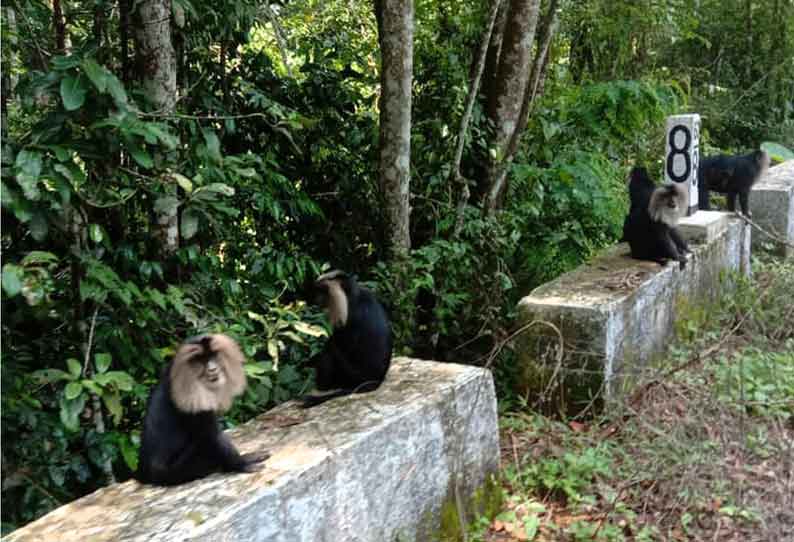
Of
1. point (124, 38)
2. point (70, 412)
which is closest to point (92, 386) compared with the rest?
point (70, 412)

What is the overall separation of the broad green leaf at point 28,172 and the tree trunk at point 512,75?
4.56m

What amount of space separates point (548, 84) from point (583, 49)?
1.71 m

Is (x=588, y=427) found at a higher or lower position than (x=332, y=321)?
lower

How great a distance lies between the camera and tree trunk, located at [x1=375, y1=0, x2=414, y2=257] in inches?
234

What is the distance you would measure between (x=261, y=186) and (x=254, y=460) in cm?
282

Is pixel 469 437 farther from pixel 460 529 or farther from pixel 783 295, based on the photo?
pixel 783 295

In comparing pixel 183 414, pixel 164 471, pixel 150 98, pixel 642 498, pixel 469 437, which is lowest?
pixel 642 498

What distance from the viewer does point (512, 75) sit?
291 inches

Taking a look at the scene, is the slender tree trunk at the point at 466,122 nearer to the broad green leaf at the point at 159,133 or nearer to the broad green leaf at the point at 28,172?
the broad green leaf at the point at 159,133

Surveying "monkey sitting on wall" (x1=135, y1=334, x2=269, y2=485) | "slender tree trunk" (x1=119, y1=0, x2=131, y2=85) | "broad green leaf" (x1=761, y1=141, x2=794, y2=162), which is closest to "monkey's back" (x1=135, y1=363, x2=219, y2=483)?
"monkey sitting on wall" (x1=135, y1=334, x2=269, y2=485)

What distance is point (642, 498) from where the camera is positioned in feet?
14.3

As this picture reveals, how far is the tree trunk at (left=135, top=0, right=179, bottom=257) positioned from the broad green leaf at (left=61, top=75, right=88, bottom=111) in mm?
852

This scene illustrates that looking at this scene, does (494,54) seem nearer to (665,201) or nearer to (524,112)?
(524,112)

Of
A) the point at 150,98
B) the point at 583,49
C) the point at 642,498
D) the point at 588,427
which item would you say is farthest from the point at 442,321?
the point at 583,49
